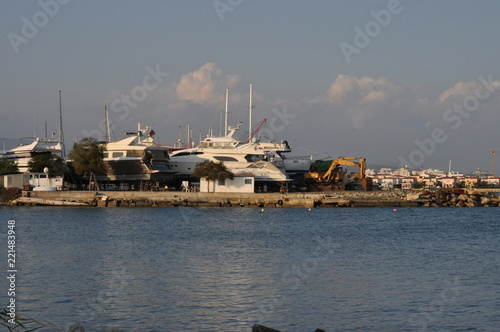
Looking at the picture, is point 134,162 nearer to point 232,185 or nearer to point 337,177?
point 232,185

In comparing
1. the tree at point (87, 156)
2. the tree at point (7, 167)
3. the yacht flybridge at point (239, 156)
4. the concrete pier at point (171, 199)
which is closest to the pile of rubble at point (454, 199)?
the concrete pier at point (171, 199)

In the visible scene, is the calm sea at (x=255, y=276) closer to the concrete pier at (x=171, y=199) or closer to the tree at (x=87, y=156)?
the concrete pier at (x=171, y=199)

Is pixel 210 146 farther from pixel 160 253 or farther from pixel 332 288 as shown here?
pixel 332 288

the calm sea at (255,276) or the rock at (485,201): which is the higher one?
the rock at (485,201)

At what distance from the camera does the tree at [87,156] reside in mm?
69000

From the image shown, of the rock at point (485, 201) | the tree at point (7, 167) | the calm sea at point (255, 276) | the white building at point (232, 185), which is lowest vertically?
the calm sea at point (255, 276)

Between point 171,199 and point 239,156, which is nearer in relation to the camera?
point 171,199

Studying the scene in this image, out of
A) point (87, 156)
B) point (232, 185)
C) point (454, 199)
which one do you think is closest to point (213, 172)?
point (232, 185)

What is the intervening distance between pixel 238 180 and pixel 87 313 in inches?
1968

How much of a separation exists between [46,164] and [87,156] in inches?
280

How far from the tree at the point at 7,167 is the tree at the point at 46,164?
5.78 ft

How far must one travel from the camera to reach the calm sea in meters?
19.7

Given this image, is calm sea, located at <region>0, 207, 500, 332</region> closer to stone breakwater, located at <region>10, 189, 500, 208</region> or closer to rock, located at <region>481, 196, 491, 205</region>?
stone breakwater, located at <region>10, 189, 500, 208</region>

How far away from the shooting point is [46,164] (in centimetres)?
7356
